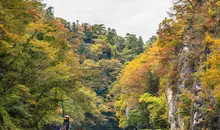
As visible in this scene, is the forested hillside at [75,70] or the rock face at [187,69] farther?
the rock face at [187,69]

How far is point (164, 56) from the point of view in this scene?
27.7 meters

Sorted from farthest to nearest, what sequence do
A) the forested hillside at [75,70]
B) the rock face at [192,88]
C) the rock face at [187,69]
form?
the rock face at [187,69] → the rock face at [192,88] → the forested hillside at [75,70]

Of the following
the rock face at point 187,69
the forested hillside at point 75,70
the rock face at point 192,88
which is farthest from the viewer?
the rock face at point 187,69

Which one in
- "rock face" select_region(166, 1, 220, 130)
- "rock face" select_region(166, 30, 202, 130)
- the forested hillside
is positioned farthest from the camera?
"rock face" select_region(166, 30, 202, 130)

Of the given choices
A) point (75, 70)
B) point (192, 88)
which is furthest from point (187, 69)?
point (75, 70)

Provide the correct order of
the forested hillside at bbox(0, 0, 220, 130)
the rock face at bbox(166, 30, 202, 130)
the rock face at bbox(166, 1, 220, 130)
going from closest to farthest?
the forested hillside at bbox(0, 0, 220, 130) → the rock face at bbox(166, 1, 220, 130) → the rock face at bbox(166, 30, 202, 130)

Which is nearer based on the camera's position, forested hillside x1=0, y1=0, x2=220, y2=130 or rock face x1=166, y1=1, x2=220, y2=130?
forested hillside x1=0, y1=0, x2=220, y2=130

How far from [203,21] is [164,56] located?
887 cm

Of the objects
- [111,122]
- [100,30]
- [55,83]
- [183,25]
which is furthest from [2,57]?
[100,30]

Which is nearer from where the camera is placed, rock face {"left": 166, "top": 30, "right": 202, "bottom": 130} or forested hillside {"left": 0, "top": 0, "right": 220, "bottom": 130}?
forested hillside {"left": 0, "top": 0, "right": 220, "bottom": 130}

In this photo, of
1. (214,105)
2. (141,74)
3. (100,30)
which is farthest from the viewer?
(100,30)

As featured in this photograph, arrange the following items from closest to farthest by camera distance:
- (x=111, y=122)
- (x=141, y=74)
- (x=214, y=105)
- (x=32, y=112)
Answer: (x=214, y=105) < (x=32, y=112) < (x=141, y=74) < (x=111, y=122)

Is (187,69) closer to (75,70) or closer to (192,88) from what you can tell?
(192,88)

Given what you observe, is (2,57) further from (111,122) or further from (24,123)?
(111,122)
